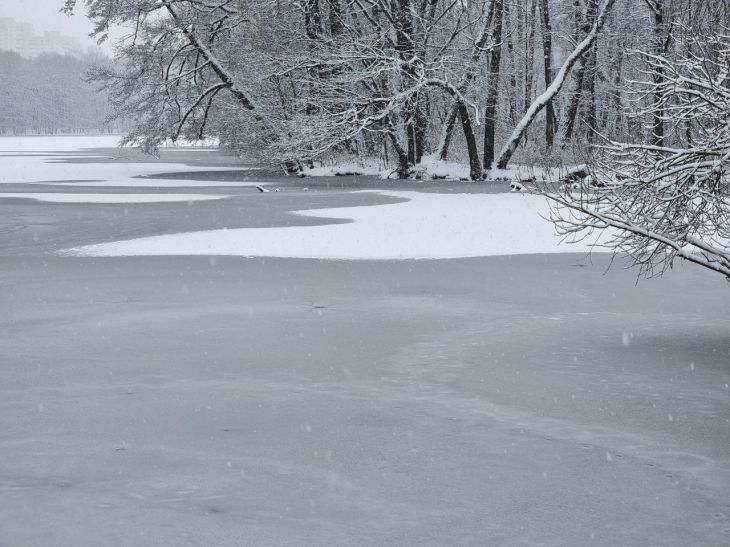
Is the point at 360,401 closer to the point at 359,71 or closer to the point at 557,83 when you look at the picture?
the point at 359,71

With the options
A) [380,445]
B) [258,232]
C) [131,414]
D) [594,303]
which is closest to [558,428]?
[380,445]

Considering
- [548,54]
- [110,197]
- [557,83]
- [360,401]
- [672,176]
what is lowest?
[360,401]

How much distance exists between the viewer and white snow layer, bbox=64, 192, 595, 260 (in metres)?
16.5

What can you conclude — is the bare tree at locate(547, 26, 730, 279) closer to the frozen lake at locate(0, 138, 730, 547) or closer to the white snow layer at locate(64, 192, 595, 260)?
the frozen lake at locate(0, 138, 730, 547)

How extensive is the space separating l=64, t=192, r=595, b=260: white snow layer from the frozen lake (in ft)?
2.42

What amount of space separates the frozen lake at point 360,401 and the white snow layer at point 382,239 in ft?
2.42

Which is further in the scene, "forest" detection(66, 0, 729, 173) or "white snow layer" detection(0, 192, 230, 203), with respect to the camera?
"forest" detection(66, 0, 729, 173)

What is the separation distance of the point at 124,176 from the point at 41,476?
120 ft

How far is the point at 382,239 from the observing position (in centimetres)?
1822

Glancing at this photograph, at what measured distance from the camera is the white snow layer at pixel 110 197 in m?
27.4

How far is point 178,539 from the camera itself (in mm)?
4707

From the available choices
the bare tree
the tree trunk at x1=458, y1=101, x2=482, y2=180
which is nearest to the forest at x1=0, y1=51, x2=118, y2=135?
the tree trunk at x1=458, y1=101, x2=482, y2=180

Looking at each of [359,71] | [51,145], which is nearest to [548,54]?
[359,71]

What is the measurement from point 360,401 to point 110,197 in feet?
74.6
